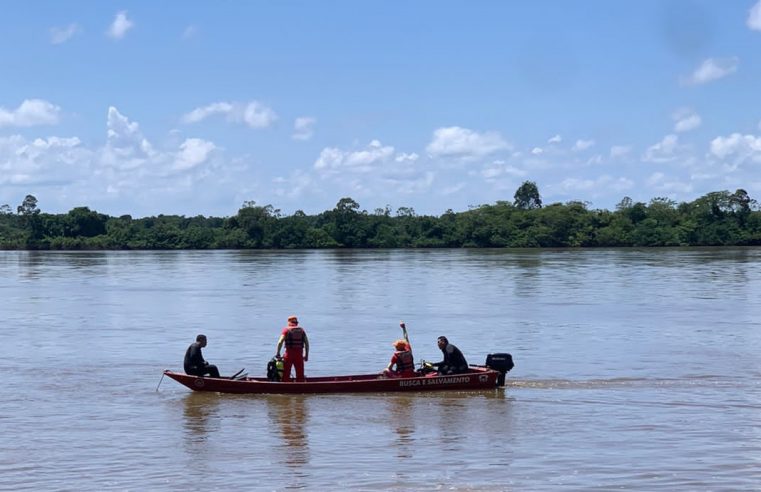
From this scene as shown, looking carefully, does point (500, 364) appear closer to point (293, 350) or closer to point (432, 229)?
point (293, 350)

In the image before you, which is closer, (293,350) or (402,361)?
(293,350)

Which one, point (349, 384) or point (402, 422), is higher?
point (349, 384)

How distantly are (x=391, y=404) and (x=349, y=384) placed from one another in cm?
117

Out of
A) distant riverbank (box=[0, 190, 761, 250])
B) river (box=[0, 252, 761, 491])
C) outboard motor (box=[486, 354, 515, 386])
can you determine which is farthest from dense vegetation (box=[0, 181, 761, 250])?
outboard motor (box=[486, 354, 515, 386])

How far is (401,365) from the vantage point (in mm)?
23328

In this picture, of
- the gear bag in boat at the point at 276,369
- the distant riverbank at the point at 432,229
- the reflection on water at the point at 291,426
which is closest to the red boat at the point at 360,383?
the gear bag in boat at the point at 276,369

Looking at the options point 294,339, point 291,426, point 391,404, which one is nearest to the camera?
point 291,426

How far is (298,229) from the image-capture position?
17050cm

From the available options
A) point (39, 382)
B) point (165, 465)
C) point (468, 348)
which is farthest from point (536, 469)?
point (468, 348)

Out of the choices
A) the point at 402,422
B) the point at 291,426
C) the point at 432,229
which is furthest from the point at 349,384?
the point at 432,229

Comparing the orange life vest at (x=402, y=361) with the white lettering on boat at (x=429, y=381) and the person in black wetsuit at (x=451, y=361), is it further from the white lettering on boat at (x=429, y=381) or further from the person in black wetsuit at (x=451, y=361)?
the person in black wetsuit at (x=451, y=361)

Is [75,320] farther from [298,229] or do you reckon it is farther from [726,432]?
[298,229]

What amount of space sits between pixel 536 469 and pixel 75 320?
101 feet

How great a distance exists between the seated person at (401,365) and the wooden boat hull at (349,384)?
0.35 meters
